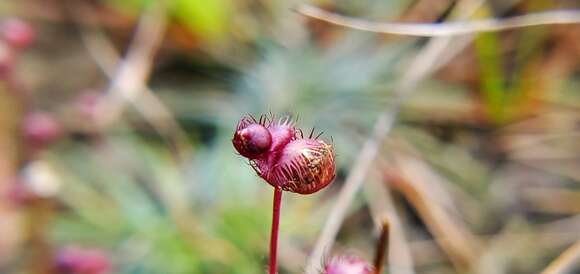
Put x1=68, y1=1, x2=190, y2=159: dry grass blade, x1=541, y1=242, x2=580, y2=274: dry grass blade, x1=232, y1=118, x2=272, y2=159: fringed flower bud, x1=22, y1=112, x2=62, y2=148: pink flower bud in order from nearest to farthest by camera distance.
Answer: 1. x1=232, y1=118, x2=272, y2=159: fringed flower bud
2. x1=541, y1=242, x2=580, y2=274: dry grass blade
3. x1=22, y1=112, x2=62, y2=148: pink flower bud
4. x1=68, y1=1, x2=190, y2=159: dry grass blade

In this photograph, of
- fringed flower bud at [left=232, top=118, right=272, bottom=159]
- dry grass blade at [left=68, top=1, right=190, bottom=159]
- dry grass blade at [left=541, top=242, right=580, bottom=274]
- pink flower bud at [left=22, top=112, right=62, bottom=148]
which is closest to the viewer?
fringed flower bud at [left=232, top=118, right=272, bottom=159]

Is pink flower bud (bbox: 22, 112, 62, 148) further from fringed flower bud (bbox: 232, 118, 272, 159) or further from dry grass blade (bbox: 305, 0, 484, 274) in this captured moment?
fringed flower bud (bbox: 232, 118, 272, 159)

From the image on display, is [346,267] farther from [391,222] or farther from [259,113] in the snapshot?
[259,113]

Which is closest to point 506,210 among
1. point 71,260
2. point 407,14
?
point 407,14

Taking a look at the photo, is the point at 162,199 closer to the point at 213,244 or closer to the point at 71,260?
the point at 213,244

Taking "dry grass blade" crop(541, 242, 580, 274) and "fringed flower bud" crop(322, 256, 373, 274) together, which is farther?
"dry grass blade" crop(541, 242, 580, 274)

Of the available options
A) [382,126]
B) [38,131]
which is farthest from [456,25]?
[38,131]

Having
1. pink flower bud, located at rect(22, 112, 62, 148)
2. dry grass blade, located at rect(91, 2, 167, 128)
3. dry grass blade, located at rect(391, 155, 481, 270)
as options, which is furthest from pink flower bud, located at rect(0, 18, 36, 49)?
dry grass blade, located at rect(391, 155, 481, 270)
